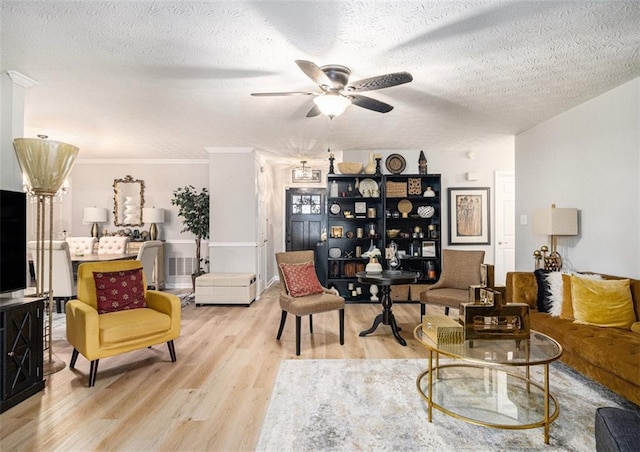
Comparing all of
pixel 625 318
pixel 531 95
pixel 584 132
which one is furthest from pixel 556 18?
pixel 625 318

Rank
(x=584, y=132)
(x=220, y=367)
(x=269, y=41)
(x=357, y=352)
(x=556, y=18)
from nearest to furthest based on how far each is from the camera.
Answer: (x=556, y=18), (x=269, y=41), (x=220, y=367), (x=357, y=352), (x=584, y=132)

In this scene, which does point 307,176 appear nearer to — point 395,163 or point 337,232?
point 337,232

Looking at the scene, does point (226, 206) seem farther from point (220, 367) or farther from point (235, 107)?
point (220, 367)

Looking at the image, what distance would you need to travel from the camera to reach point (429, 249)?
562cm

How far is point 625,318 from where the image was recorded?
2.67 meters

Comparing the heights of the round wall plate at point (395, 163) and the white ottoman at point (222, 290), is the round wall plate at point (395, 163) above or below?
above

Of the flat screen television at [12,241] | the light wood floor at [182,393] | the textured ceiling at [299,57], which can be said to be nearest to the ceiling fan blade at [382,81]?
the textured ceiling at [299,57]

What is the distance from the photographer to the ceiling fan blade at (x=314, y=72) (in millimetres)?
2076

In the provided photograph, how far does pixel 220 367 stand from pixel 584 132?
14.0 feet

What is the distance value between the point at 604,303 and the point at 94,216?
7521mm

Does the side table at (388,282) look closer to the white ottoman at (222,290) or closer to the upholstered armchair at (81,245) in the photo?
the white ottoman at (222,290)

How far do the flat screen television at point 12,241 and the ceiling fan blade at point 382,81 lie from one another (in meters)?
2.65

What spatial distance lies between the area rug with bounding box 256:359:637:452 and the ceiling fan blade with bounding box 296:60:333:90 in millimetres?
2191

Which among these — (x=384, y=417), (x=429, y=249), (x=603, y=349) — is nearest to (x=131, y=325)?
(x=384, y=417)
